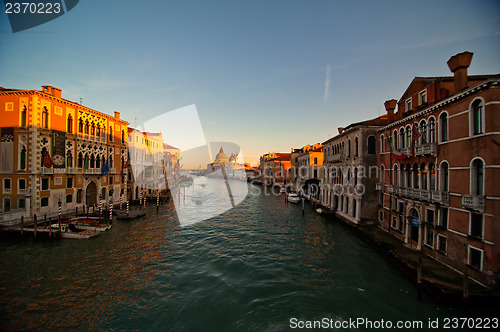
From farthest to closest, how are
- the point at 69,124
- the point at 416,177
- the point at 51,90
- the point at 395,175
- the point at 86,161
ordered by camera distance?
the point at 86,161 < the point at 69,124 < the point at 51,90 < the point at 395,175 < the point at 416,177

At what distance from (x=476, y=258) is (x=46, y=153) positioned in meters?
29.9

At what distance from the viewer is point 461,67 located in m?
11.0

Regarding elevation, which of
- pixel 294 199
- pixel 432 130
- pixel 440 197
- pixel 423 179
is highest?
pixel 432 130

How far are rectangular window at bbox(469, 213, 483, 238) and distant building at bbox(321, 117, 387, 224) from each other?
30.7ft

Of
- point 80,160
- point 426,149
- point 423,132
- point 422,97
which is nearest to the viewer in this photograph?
point 426,149

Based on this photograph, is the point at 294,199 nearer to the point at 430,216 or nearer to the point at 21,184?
the point at 430,216

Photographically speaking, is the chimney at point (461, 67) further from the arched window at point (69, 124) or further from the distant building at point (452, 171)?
the arched window at point (69, 124)

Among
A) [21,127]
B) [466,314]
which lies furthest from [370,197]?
[21,127]

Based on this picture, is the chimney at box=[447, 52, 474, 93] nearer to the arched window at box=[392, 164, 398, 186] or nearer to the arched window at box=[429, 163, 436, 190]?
the arched window at box=[429, 163, 436, 190]

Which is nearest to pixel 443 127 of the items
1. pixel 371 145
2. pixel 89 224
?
pixel 371 145

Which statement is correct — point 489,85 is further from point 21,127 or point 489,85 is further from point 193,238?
point 21,127

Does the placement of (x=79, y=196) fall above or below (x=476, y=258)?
above

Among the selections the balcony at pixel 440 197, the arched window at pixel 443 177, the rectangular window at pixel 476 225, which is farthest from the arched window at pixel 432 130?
the rectangular window at pixel 476 225

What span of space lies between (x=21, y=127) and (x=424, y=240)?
30.5 meters
